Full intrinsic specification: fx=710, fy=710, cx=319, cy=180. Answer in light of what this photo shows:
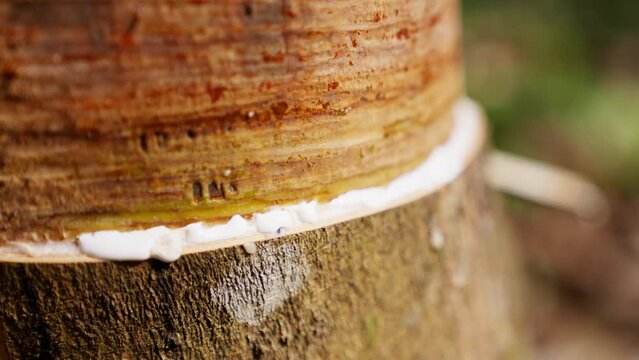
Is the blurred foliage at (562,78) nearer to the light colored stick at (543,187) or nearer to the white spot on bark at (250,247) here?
the light colored stick at (543,187)

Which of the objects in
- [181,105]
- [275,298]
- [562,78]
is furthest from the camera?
[562,78]

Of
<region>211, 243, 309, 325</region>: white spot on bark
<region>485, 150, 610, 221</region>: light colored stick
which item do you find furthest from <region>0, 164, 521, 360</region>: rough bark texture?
<region>485, 150, 610, 221</region>: light colored stick

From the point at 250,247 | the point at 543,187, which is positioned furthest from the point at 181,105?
the point at 543,187

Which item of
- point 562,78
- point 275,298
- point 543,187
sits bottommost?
point 562,78

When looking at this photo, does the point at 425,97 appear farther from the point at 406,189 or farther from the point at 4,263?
the point at 4,263

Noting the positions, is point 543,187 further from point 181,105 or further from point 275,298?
point 181,105
